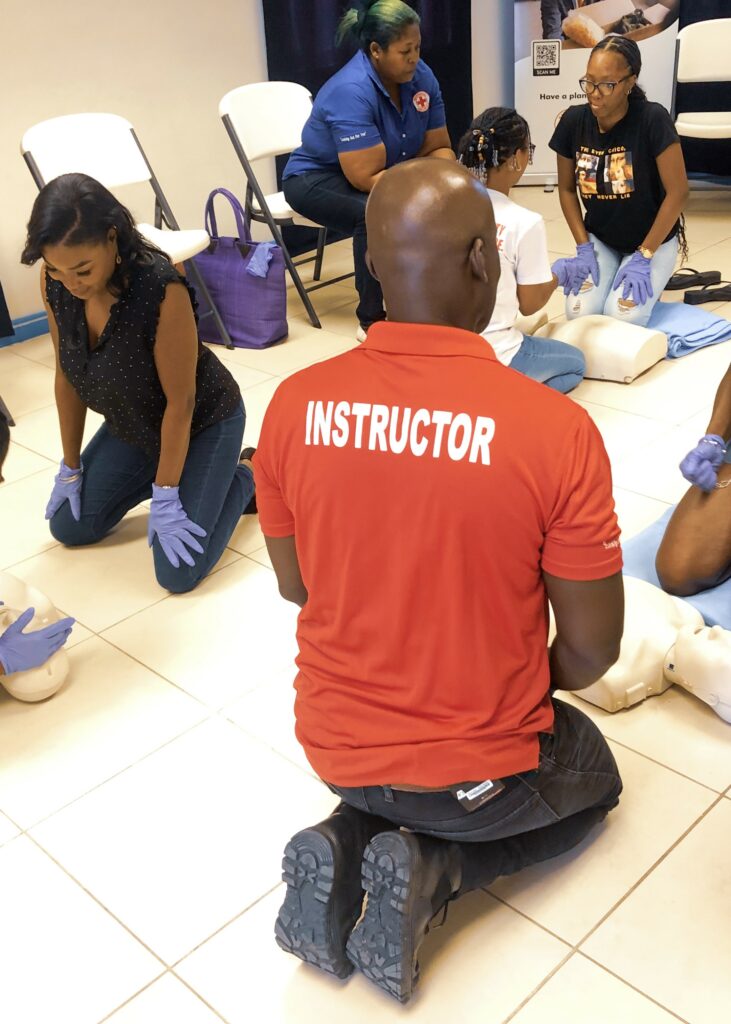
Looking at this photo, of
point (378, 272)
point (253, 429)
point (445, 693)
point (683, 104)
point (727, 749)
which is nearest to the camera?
point (378, 272)

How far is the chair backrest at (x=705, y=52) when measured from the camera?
5102 millimetres

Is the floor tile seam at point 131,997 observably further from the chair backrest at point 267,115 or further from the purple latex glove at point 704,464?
the chair backrest at point 267,115

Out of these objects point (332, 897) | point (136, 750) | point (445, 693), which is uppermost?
point (445, 693)

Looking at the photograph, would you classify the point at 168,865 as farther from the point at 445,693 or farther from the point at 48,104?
the point at 48,104

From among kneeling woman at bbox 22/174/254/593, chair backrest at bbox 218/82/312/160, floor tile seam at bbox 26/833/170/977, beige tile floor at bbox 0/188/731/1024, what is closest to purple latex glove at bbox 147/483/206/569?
kneeling woman at bbox 22/174/254/593

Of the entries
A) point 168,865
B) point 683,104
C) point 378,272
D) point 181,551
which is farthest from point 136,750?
point 683,104

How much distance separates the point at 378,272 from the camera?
1307 mm

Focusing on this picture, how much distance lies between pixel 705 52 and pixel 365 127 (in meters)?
2.22

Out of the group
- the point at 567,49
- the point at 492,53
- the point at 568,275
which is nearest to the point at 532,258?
the point at 568,275

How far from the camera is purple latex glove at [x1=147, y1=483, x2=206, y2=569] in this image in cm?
259

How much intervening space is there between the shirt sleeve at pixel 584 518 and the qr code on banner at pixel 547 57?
4.96m

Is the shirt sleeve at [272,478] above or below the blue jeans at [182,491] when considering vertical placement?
above

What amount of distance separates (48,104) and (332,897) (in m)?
3.61

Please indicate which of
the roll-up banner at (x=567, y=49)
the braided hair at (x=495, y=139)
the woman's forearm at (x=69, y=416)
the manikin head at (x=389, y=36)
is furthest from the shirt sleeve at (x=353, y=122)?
the roll-up banner at (x=567, y=49)
